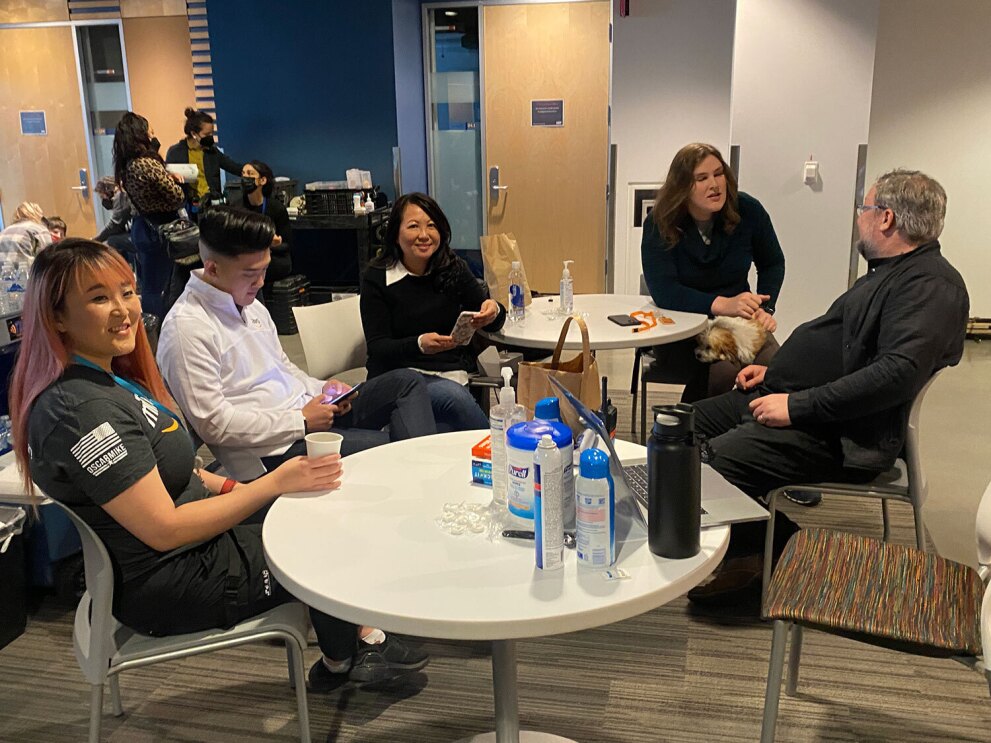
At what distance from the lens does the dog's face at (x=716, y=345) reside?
333 centimetres

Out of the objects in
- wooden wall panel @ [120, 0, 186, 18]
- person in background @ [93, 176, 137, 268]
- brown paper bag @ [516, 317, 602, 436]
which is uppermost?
wooden wall panel @ [120, 0, 186, 18]

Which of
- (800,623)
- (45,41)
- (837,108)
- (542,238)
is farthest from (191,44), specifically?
(800,623)

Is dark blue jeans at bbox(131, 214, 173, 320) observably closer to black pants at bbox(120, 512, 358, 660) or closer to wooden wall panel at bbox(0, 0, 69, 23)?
black pants at bbox(120, 512, 358, 660)

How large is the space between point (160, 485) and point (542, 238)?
6125 mm

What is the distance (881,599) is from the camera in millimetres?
1783

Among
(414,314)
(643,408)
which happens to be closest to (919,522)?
(643,408)

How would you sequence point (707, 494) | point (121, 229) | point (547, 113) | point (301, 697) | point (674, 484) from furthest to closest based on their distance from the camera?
point (547, 113) < point (121, 229) < point (301, 697) < point (707, 494) < point (674, 484)

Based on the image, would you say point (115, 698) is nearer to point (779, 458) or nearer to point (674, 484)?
point (674, 484)

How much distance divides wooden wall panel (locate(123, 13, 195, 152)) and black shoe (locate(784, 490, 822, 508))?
22.3 ft

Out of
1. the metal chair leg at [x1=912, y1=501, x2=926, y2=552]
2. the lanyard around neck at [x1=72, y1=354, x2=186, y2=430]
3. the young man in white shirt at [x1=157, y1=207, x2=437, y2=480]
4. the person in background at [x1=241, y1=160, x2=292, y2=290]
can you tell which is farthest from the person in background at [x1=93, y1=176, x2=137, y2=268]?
the metal chair leg at [x1=912, y1=501, x2=926, y2=552]

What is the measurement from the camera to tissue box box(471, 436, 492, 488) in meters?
1.90

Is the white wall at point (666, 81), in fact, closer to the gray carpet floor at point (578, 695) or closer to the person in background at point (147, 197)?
the person in background at point (147, 197)

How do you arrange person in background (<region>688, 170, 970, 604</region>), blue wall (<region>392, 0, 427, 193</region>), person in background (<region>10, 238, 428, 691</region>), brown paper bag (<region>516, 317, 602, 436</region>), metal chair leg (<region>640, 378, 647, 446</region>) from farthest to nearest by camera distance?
blue wall (<region>392, 0, 427, 193</region>)
metal chair leg (<region>640, 378, 647, 446</region>)
person in background (<region>688, 170, 970, 604</region>)
brown paper bag (<region>516, 317, 602, 436</region>)
person in background (<region>10, 238, 428, 691</region>)

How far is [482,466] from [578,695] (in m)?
0.82
